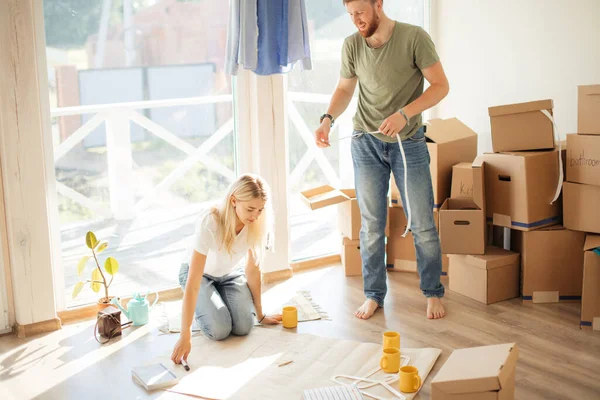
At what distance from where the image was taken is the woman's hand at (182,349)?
9.11 ft

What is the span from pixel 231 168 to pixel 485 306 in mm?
1472

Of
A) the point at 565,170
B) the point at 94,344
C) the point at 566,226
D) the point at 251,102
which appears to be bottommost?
the point at 94,344

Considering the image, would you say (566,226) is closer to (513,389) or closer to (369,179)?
(369,179)

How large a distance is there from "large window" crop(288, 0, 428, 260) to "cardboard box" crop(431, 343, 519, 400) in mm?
1856

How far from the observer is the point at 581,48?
3500mm

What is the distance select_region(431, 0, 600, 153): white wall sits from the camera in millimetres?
3510

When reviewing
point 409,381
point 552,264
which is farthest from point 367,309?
point 552,264

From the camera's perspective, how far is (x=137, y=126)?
3.52 metres

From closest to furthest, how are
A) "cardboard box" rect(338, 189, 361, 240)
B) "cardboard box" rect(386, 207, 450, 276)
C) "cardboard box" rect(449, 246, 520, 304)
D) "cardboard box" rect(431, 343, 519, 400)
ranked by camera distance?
"cardboard box" rect(431, 343, 519, 400) → "cardboard box" rect(449, 246, 520, 304) → "cardboard box" rect(338, 189, 361, 240) → "cardboard box" rect(386, 207, 450, 276)

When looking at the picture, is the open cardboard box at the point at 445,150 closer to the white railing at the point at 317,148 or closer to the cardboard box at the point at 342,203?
the cardboard box at the point at 342,203

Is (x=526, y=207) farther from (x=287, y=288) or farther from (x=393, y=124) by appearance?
(x=287, y=288)

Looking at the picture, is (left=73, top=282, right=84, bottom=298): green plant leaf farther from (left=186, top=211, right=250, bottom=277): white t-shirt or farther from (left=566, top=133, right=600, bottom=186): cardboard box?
(left=566, top=133, right=600, bottom=186): cardboard box

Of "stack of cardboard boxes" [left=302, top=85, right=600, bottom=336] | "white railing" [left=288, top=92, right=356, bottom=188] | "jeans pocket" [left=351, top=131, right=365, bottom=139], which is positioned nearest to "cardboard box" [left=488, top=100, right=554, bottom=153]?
"stack of cardboard boxes" [left=302, top=85, right=600, bottom=336]

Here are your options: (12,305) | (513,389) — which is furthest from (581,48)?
(12,305)
